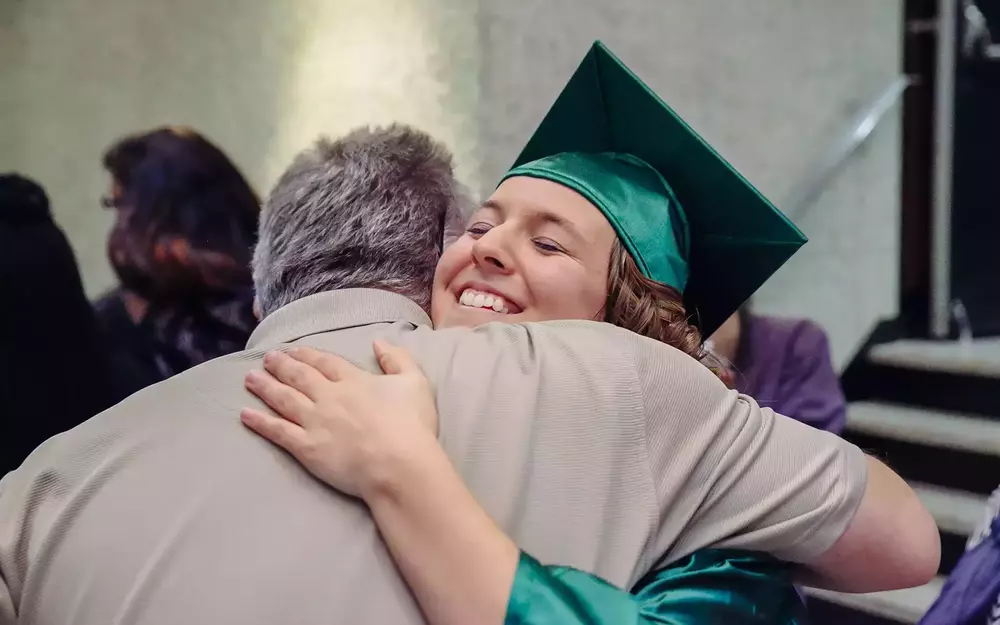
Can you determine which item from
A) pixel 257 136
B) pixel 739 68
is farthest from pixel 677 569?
pixel 739 68

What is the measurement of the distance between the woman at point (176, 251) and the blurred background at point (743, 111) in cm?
3

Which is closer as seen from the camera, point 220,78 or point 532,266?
point 532,266

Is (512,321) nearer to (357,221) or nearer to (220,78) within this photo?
(357,221)

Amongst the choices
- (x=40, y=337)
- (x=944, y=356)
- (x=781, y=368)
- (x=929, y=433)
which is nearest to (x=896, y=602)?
(x=929, y=433)

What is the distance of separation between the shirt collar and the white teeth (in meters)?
0.10

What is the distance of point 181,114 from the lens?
1.66 metres

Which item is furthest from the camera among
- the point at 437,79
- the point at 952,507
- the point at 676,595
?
the point at 952,507

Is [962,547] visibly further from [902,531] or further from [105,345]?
[105,345]

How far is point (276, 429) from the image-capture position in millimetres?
710

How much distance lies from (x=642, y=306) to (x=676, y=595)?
14.3 inches

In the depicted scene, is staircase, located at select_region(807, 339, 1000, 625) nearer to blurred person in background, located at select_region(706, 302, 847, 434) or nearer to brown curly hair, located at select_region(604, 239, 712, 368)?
blurred person in background, located at select_region(706, 302, 847, 434)

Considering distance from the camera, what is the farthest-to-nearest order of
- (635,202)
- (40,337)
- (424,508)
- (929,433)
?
(929,433), (40,337), (635,202), (424,508)

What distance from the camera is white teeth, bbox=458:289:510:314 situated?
3.23ft

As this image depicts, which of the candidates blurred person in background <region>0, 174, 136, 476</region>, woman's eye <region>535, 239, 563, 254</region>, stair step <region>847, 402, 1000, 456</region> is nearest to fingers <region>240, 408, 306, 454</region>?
woman's eye <region>535, 239, 563, 254</region>
